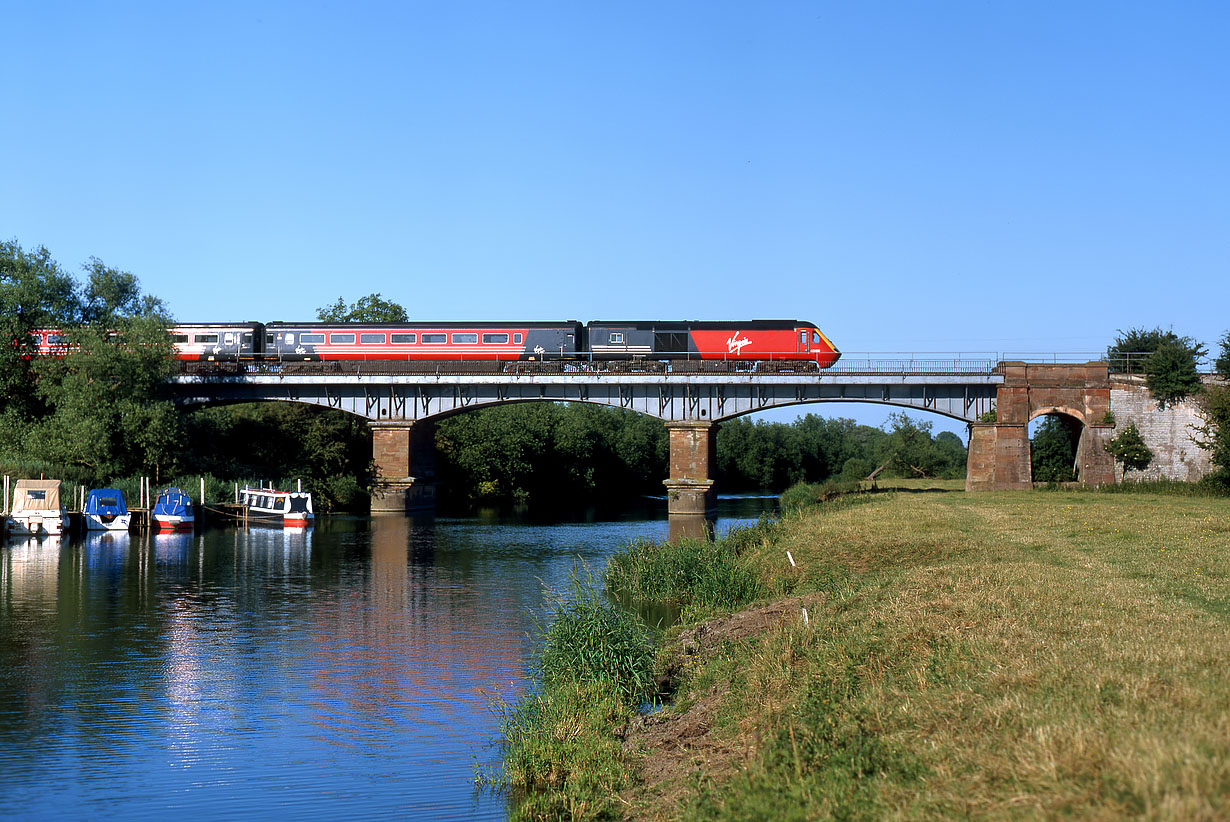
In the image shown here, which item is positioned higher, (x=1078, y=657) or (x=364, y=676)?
(x=1078, y=657)

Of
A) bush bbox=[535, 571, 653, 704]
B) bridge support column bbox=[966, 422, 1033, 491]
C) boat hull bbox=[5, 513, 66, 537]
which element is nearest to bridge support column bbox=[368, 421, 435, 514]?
boat hull bbox=[5, 513, 66, 537]

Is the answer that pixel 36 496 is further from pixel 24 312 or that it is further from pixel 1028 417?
pixel 1028 417

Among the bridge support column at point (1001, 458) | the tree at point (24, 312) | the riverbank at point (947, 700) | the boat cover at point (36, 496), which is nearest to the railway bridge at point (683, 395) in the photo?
the bridge support column at point (1001, 458)

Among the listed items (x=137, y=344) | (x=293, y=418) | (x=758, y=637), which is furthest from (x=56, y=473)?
(x=758, y=637)

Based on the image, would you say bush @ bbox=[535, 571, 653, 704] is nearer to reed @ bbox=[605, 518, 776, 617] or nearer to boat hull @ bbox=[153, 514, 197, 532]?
reed @ bbox=[605, 518, 776, 617]

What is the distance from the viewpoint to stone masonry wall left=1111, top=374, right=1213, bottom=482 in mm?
60594

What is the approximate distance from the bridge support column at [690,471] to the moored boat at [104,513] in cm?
3140

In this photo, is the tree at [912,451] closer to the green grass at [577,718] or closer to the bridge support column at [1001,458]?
the bridge support column at [1001,458]

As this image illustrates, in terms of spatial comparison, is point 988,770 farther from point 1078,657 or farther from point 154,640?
point 154,640

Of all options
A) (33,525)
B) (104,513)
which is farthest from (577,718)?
(104,513)

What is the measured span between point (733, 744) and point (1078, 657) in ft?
13.7

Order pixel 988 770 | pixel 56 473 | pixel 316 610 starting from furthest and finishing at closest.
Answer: pixel 56 473 < pixel 316 610 < pixel 988 770

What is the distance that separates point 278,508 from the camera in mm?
58625

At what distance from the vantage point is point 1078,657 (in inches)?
466
